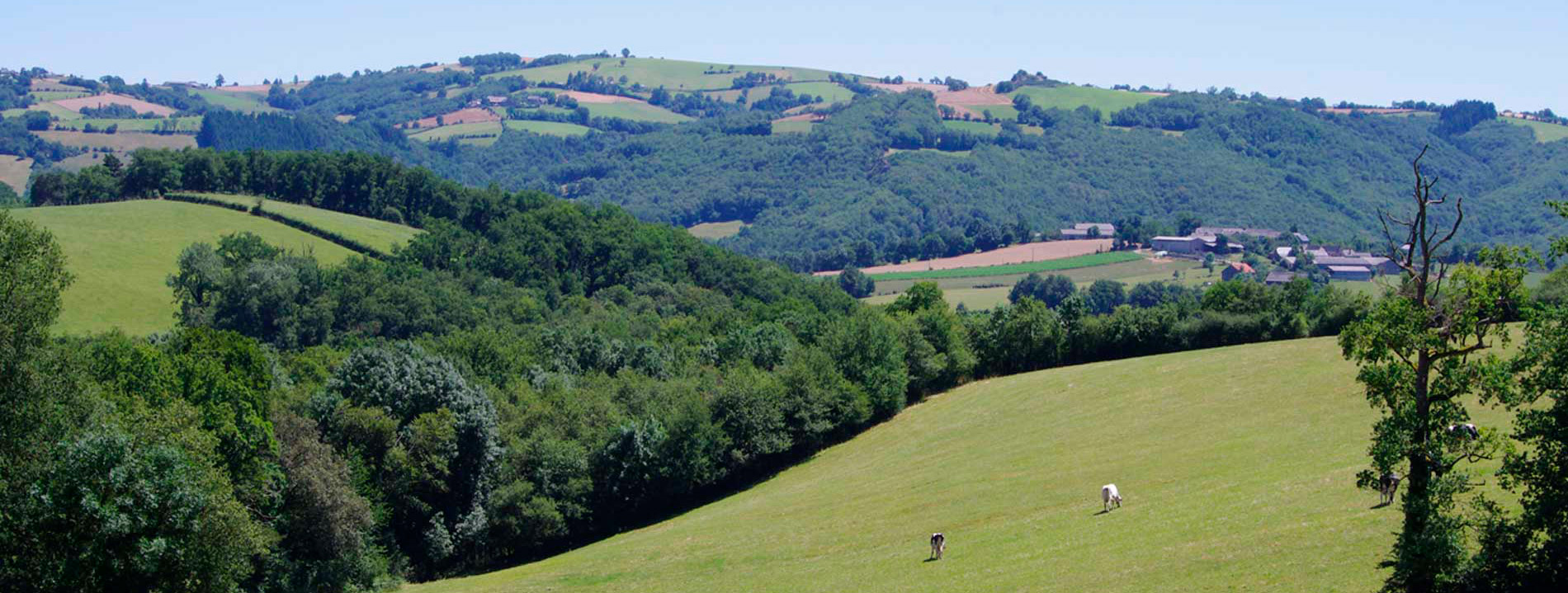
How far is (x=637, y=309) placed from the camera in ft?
433

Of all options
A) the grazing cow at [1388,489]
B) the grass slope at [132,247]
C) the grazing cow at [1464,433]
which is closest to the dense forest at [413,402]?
the grass slope at [132,247]

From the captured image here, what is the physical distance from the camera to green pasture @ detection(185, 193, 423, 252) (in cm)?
14462

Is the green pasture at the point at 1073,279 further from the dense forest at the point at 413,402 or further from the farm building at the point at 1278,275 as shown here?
the dense forest at the point at 413,402

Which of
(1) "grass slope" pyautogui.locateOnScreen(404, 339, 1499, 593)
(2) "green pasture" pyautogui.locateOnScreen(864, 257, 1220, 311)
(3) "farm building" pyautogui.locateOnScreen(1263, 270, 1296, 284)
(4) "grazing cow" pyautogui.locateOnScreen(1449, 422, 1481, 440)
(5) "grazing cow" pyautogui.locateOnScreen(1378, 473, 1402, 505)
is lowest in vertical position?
(2) "green pasture" pyautogui.locateOnScreen(864, 257, 1220, 311)

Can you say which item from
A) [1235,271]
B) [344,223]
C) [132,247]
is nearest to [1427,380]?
[132,247]

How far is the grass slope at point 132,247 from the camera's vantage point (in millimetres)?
106200

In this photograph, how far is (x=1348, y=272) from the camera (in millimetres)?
176500

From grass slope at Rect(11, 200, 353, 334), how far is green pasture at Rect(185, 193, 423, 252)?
371cm

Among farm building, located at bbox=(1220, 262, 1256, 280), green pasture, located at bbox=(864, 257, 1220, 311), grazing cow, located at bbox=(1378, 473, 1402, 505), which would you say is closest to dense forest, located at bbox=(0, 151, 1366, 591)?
grazing cow, located at bbox=(1378, 473, 1402, 505)

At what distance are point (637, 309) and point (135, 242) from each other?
52.9 metres

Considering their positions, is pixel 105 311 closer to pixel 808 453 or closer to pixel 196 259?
pixel 196 259

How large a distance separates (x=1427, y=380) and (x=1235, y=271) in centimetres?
16159

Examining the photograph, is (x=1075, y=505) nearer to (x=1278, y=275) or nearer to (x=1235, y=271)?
(x=1278, y=275)

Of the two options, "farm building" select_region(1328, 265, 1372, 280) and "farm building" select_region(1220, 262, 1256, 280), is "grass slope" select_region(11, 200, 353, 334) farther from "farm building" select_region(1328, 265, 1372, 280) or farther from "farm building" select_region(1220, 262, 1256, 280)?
"farm building" select_region(1328, 265, 1372, 280)
